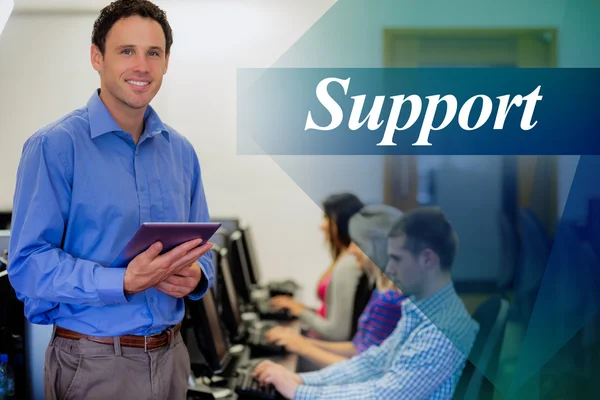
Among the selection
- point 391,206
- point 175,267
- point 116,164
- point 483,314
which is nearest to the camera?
point 175,267

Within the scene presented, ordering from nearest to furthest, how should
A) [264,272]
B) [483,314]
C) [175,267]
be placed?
[175,267], [483,314], [264,272]

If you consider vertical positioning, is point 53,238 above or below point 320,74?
below

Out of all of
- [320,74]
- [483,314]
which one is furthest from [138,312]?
[320,74]

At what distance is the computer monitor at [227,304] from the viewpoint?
2.89 m

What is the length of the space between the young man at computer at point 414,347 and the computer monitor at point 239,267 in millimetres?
992

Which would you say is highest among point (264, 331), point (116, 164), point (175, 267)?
point (116, 164)

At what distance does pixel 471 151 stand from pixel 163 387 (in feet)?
7.10

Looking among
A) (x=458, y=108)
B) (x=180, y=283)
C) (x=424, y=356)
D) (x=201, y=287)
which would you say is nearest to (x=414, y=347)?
(x=424, y=356)

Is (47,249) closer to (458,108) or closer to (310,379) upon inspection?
(310,379)

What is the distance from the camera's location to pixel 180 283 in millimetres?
1753

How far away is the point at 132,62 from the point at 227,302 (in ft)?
4.83

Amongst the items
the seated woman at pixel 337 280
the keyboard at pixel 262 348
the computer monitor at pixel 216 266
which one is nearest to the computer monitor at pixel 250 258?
the seated woman at pixel 337 280

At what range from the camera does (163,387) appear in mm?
1780

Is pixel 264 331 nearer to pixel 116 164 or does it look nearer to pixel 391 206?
pixel 391 206
